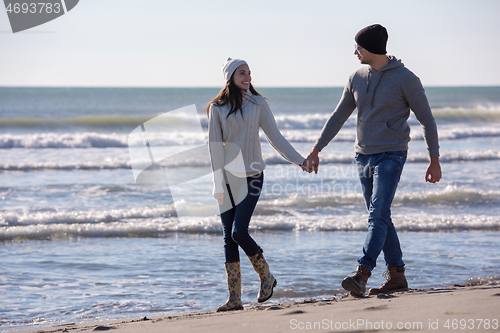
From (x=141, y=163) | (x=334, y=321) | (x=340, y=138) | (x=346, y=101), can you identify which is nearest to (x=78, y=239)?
(x=346, y=101)

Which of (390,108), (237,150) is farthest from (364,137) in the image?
(237,150)

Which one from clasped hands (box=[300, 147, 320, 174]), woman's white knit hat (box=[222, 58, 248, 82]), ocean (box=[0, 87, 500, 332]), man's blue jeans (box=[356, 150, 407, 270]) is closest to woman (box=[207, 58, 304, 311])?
woman's white knit hat (box=[222, 58, 248, 82])

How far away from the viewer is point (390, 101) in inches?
130

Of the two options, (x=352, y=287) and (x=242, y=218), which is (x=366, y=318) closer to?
(x=352, y=287)

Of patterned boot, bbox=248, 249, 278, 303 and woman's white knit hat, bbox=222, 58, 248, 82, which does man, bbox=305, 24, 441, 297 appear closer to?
patterned boot, bbox=248, 249, 278, 303

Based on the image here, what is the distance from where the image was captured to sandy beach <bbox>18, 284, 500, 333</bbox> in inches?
92.3

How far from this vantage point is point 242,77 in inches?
134

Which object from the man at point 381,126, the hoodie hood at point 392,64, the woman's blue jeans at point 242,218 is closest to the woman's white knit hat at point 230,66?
the woman's blue jeans at point 242,218

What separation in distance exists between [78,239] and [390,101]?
4.38m

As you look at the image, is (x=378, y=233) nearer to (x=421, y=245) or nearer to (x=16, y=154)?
(x=421, y=245)

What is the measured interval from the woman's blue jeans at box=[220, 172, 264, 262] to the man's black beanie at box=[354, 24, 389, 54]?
46.2 inches

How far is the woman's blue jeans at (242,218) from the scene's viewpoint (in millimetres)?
A: 3330

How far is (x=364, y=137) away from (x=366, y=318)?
1382mm

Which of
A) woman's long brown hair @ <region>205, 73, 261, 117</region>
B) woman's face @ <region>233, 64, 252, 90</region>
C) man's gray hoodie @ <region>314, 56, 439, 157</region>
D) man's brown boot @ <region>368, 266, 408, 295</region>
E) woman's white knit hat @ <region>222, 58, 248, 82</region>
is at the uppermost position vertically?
woman's white knit hat @ <region>222, 58, 248, 82</region>
